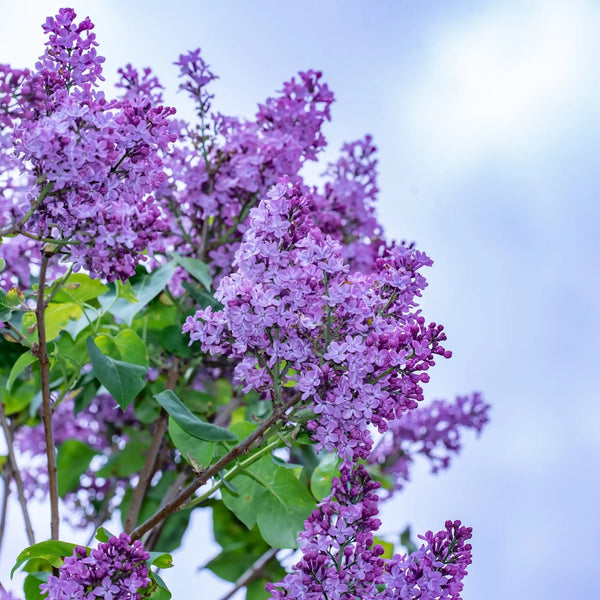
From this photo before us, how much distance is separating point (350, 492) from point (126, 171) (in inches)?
18.6

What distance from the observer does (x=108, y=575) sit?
99 cm

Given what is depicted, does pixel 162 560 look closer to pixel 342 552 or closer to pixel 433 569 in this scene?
pixel 342 552

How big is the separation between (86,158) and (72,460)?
1.11 meters

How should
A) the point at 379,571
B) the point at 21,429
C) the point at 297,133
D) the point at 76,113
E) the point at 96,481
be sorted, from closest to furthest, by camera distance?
the point at 76,113 → the point at 379,571 → the point at 297,133 → the point at 96,481 → the point at 21,429

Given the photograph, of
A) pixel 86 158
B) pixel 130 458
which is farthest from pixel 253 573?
pixel 86 158

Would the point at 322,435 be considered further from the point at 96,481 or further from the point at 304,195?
the point at 96,481

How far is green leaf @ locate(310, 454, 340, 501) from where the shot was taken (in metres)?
1.36

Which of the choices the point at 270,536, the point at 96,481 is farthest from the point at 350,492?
the point at 96,481

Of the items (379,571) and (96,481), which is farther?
(96,481)

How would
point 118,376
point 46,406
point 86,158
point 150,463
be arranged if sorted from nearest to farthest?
point 86,158 → point 46,406 → point 118,376 → point 150,463

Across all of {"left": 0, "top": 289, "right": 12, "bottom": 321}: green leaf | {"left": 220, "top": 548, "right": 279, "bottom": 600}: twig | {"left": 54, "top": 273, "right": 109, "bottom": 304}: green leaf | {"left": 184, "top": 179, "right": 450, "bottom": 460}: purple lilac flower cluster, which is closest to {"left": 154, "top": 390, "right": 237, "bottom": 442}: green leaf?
{"left": 184, "top": 179, "right": 450, "bottom": 460}: purple lilac flower cluster

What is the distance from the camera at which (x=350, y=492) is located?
112 cm

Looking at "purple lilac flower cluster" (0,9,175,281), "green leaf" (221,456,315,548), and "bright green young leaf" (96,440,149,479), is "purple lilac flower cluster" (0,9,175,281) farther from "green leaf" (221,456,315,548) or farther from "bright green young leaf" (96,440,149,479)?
"bright green young leaf" (96,440,149,479)

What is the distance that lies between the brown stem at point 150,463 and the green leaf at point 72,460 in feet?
1.02
